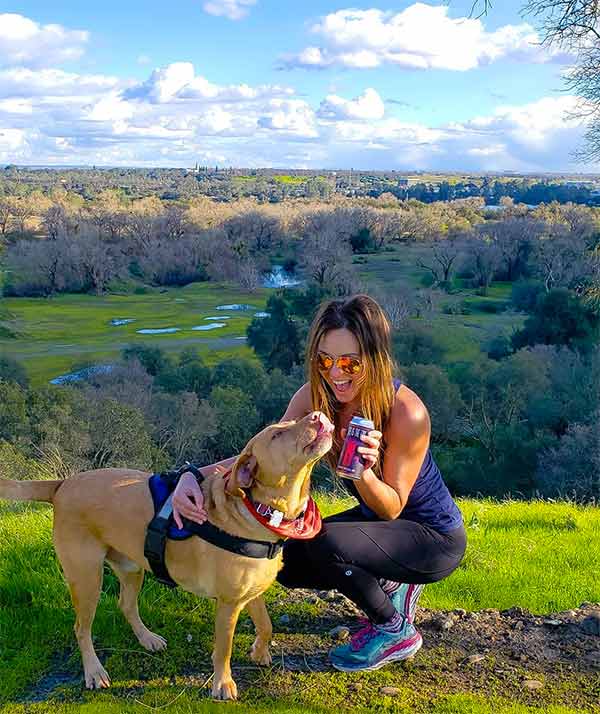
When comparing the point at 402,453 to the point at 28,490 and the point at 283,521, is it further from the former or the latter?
the point at 28,490

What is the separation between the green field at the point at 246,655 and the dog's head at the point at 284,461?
104cm

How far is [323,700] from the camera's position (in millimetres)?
3662

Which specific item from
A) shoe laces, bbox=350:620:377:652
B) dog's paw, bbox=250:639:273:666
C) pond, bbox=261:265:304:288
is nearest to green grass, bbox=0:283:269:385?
pond, bbox=261:265:304:288

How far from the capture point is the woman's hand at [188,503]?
357 centimetres

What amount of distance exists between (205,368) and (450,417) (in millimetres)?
13962

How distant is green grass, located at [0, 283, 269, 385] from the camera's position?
156 ft

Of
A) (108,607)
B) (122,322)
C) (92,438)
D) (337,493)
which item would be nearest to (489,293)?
(122,322)

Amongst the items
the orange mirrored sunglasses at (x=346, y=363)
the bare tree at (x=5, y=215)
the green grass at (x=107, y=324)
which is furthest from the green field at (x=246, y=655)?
Result: the bare tree at (x=5, y=215)

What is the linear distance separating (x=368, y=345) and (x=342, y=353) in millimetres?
145

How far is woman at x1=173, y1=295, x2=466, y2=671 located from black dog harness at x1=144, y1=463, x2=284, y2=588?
0.09 m

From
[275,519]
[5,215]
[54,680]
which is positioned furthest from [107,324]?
[275,519]

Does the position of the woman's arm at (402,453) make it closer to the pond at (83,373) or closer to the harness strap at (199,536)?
the harness strap at (199,536)

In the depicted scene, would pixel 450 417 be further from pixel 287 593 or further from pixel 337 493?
pixel 287 593

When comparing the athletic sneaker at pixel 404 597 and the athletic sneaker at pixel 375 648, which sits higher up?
the athletic sneaker at pixel 404 597
